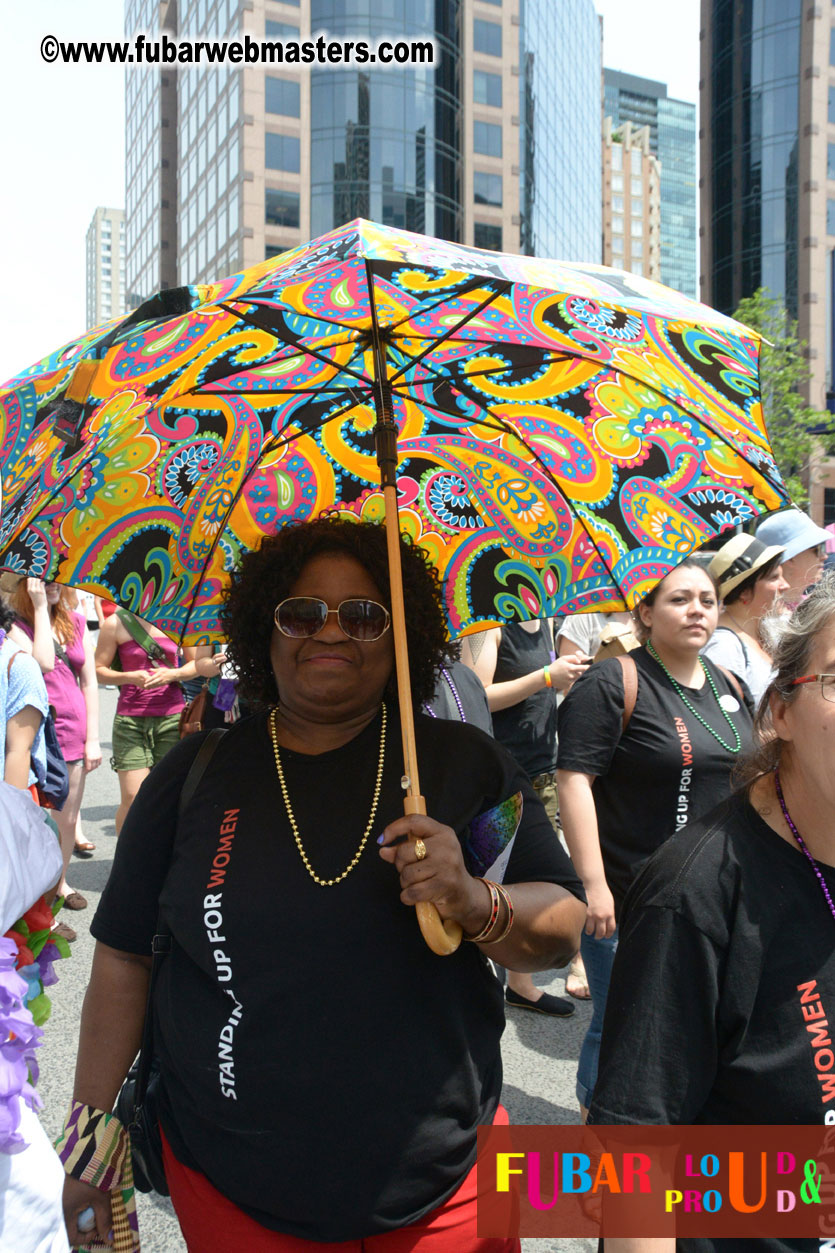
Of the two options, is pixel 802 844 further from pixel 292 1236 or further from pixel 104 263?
pixel 104 263

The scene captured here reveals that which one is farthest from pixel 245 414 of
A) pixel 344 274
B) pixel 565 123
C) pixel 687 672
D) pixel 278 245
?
pixel 565 123

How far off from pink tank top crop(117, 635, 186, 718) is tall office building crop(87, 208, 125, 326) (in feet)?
556

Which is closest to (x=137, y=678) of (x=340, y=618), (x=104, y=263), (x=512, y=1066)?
(x=512, y=1066)

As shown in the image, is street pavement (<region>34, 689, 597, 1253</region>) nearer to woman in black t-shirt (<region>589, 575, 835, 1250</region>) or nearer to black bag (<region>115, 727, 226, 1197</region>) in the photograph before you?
black bag (<region>115, 727, 226, 1197</region>)

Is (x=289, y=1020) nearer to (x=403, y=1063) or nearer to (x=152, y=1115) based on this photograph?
(x=403, y=1063)

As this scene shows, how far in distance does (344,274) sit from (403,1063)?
146 cm

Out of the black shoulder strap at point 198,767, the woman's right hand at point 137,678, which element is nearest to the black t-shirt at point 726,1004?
the black shoulder strap at point 198,767

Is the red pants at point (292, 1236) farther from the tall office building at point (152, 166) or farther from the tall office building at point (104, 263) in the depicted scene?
the tall office building at point (104, 263)

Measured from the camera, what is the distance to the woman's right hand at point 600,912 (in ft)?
10.0

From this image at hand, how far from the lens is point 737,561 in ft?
13.0

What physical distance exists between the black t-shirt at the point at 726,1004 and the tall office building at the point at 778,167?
51.4 metres

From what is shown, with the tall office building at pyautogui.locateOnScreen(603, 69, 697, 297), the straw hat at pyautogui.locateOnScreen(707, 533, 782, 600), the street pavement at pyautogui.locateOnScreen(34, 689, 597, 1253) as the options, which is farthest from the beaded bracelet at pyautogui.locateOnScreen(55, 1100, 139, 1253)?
the tall office building at pyautogui.locateOnScreen(603, 69, 697, 297)

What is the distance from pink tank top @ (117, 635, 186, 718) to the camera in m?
6.16

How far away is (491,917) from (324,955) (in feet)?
0.94
